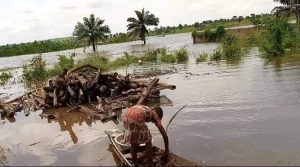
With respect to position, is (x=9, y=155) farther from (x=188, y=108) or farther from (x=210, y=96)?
(x=210, y=96)

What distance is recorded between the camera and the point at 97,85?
1641 cm

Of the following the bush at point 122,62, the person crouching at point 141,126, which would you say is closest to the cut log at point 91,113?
the person crouching at point 141,126

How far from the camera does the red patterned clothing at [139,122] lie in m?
7.43

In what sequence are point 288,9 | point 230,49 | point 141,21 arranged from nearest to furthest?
1. point 230,49
2. point 288,9
3. point 141,21

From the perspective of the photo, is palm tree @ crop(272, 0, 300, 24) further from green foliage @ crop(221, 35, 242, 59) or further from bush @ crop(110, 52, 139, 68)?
bush @ crop(110, 52, 139, 68)

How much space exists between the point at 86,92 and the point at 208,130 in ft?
21.9

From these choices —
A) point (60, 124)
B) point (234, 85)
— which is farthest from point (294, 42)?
point (60, 124)

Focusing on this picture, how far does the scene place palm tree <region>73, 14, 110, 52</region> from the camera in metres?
58.0

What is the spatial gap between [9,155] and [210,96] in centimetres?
788

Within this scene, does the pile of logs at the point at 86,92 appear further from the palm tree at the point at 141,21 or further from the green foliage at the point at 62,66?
the palm tree at the point at 141,21

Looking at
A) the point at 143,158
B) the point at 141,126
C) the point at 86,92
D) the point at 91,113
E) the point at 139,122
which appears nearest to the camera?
the point at 139,122

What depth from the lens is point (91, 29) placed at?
58.4 m

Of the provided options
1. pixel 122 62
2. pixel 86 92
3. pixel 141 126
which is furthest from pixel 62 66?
pixel 141 126

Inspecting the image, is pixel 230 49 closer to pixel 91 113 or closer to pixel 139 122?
pixel 91 113
